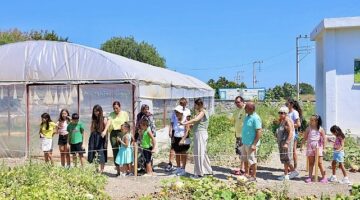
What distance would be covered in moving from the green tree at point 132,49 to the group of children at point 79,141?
42.5 meters

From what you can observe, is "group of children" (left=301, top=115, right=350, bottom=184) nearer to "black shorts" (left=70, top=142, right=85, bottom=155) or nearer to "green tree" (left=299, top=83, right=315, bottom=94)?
"black shorts" (left=70, top=142, right=85, bottom=155)

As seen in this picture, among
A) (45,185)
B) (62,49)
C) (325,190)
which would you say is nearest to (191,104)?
(62,49)

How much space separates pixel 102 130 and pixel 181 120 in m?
1.69

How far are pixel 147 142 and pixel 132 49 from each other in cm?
4467

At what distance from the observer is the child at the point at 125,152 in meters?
9.80

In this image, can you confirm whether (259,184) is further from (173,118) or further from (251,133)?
(173,118)

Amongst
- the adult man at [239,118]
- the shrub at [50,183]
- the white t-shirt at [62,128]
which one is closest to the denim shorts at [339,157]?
the adult man at [239,118]

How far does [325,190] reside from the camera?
838cm

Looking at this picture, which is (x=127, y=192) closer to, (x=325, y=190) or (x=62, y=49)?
(x=325, y=190)

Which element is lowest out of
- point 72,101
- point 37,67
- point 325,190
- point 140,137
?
point 325,190

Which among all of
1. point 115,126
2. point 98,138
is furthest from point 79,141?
point 115,126

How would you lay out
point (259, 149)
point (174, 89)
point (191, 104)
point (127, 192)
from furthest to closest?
point (191, 104) → point (174, 89) → point (259, 149) → point (127, 192)

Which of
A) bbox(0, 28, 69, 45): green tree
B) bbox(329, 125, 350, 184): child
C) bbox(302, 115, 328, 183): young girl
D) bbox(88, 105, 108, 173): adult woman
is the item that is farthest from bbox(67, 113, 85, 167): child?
bbox(0, 28, 69, 45): green tree

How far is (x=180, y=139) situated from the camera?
1008cm
